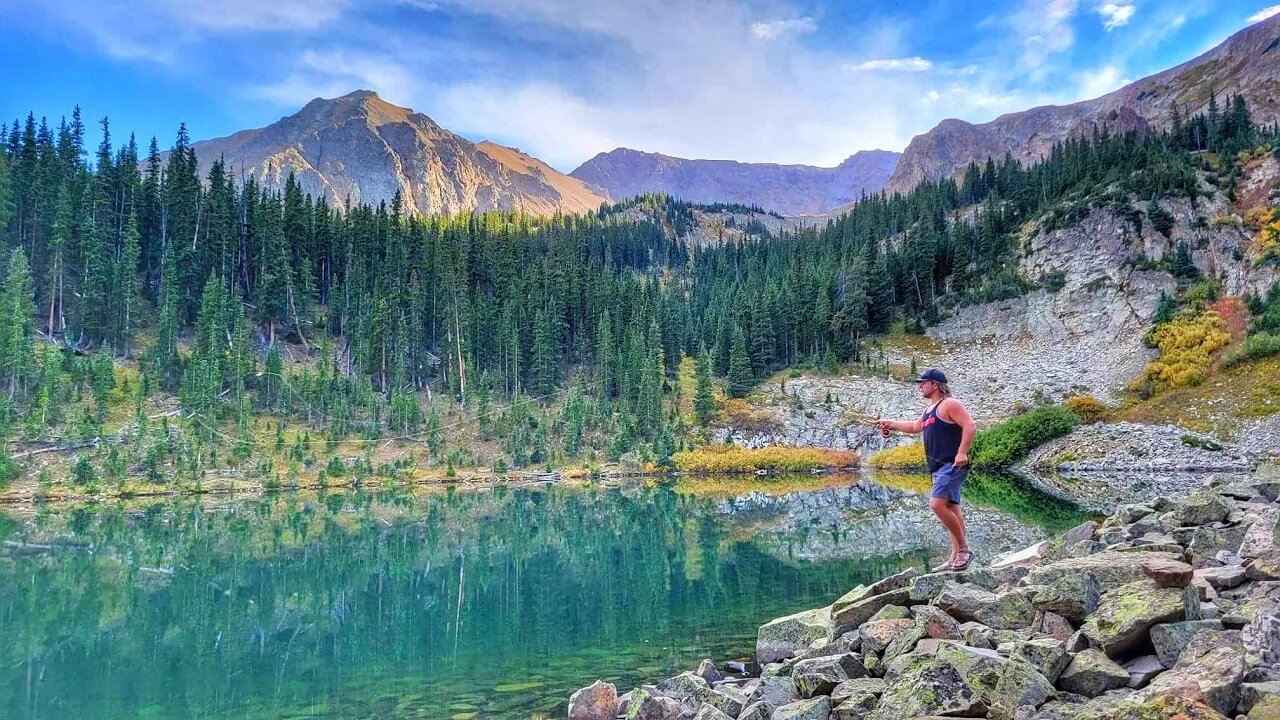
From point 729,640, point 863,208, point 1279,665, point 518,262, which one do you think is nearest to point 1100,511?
point 729,640

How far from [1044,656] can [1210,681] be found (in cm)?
158

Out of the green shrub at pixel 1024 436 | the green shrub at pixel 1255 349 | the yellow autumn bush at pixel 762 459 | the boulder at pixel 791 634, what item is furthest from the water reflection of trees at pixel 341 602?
the green shrub at pixel 1255 349

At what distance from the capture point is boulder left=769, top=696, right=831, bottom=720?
7402 millimetres

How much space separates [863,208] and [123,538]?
5078 inches

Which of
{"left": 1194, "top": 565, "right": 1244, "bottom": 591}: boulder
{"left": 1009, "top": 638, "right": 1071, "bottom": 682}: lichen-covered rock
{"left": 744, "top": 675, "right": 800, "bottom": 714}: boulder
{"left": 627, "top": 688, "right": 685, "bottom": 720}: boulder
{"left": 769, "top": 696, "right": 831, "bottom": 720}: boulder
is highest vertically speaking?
{"left": 1194, "top": 565, "right": 1244, "bottom": 591}: boulder

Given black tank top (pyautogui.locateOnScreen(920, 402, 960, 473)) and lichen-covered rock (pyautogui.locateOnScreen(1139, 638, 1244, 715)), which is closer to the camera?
lichen-covered rock (pyautogui.locateOnScreen(1139, 638, 1244, 715))

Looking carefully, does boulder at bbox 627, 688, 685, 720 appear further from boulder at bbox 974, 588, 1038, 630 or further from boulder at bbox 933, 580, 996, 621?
boulder at bbox 974, 588, 1038, 630

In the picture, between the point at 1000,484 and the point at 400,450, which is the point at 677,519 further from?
the point at 400,450

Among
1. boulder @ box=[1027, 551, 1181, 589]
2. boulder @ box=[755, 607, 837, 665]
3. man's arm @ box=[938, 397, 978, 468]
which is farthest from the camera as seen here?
boulder @ box=[755, 607, 837, 665]

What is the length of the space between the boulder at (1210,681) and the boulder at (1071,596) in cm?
205

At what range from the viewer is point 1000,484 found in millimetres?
43938

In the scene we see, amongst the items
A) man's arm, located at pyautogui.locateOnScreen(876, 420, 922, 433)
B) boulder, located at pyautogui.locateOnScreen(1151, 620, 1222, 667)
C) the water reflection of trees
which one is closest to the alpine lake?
the water reflection of trees

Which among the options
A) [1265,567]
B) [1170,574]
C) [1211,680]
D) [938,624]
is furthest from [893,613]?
[1211,680]

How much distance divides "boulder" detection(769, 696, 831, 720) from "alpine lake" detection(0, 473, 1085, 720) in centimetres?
388
